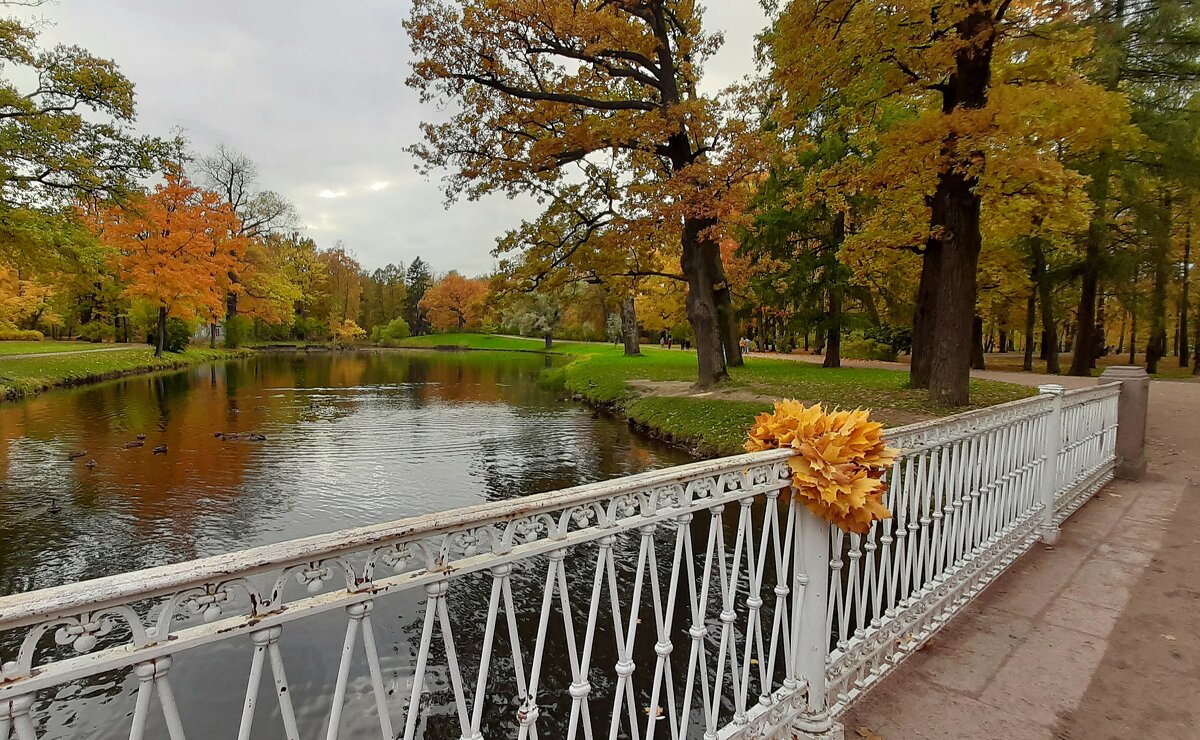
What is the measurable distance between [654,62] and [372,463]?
11.1 meters

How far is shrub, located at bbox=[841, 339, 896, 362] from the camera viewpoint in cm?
2855

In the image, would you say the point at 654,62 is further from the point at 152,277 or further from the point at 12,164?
the point at 152,277

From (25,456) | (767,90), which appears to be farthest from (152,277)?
(767,90)

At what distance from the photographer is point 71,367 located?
22016 millimetres

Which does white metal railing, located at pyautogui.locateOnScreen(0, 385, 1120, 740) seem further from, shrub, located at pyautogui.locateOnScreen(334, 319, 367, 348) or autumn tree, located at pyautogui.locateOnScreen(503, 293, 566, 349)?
shrub, located at pyautogui.locateOnScreen(334, 319, 367, 348)

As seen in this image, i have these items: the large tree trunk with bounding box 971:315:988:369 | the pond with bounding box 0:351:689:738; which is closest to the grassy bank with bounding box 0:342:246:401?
the pond with bounding box 0:351:689:738

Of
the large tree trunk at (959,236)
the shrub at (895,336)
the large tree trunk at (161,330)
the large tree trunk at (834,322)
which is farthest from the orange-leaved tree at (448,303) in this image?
the large tree trunk at (959,236)

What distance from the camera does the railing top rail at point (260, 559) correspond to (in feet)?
3.26

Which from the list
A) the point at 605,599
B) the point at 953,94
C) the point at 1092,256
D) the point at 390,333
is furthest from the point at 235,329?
the point at 1092,256

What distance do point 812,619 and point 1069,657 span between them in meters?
1.76

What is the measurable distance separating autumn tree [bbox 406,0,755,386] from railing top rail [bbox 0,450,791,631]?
1144cm

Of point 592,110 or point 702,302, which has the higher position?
point 592,110

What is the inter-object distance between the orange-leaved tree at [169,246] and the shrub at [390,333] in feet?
116

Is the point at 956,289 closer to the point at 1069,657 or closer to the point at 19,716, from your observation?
the point at 1069,657
